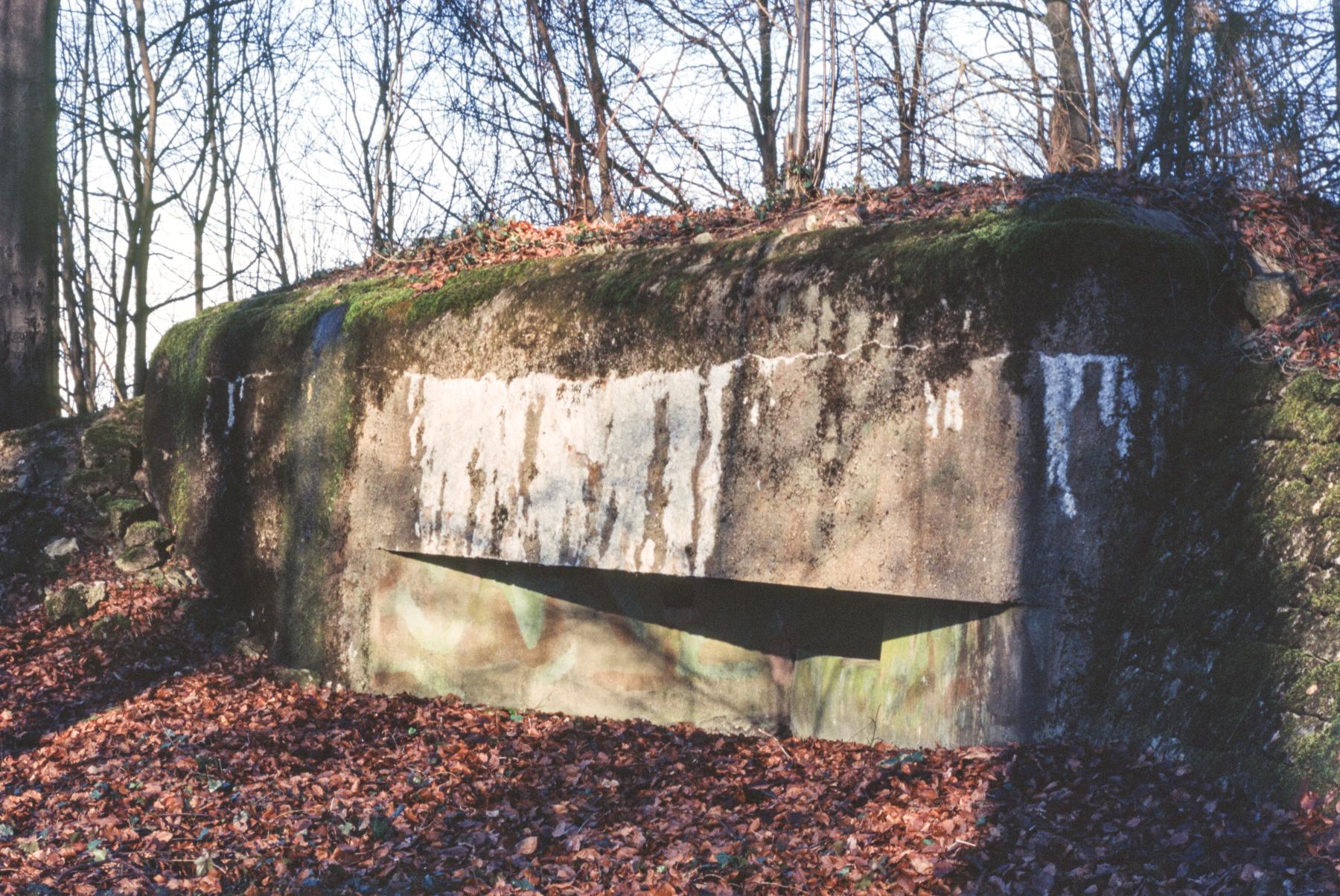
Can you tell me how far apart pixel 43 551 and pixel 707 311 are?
5.44m

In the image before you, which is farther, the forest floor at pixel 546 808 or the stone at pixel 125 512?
the stone at pixel 125 512

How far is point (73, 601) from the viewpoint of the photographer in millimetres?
7129

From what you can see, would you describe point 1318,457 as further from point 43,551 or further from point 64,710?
point 43,551

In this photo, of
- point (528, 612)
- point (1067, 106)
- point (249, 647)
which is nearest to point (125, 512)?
point (249, 647)

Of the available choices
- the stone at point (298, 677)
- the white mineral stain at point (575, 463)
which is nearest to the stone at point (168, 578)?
the stone at point (298, 677)

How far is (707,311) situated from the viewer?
5023 millimetres

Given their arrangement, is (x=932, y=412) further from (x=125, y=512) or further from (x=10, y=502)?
(x=10, y=502)

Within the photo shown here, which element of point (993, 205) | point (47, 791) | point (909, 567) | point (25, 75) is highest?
point (25, 75)

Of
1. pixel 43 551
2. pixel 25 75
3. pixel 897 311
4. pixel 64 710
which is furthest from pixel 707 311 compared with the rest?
pixel 25 75

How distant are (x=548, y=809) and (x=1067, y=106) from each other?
7494 millimetres

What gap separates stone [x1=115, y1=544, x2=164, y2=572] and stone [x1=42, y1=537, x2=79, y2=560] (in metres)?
0.36

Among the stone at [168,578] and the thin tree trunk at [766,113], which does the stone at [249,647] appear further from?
the thin tree trunk at [766,113]

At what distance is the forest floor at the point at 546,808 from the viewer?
325cm

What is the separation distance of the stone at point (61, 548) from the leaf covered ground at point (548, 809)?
5.36 feet
